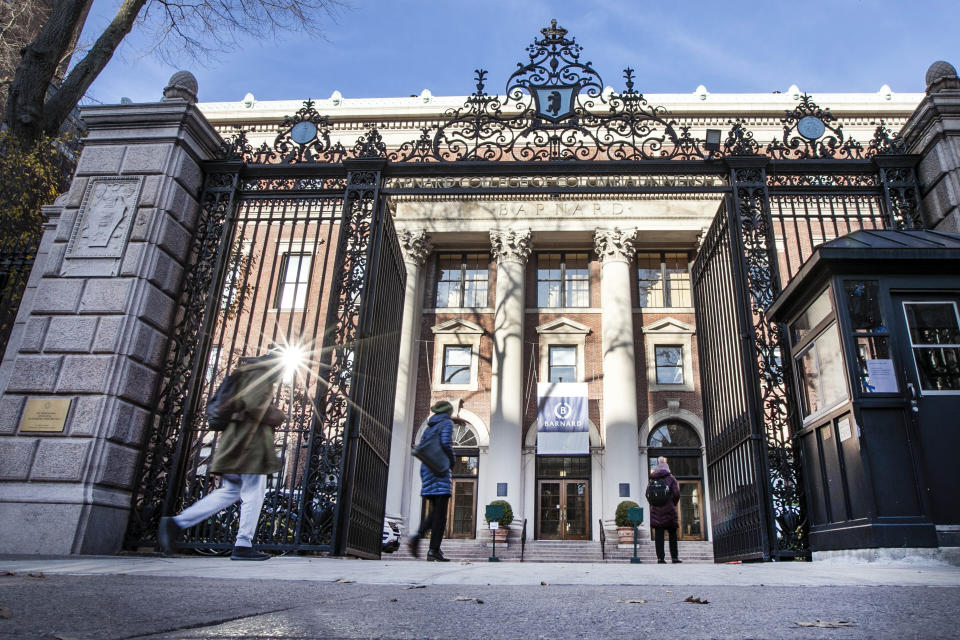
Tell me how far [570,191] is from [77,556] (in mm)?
6807

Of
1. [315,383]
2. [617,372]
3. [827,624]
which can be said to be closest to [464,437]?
[617,372]

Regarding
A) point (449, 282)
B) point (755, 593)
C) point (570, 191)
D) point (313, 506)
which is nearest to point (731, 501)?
A: point (570, 191)

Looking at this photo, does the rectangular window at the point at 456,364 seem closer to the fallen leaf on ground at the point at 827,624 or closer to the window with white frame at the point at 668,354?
the window with white frame at the point at 668,354

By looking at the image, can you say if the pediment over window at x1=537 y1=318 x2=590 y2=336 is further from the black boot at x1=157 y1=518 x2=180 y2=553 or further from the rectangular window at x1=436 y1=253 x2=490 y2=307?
the black boot at x1=157 y1=518 x2=180 y2=553

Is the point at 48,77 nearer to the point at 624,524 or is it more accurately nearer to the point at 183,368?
the point at 183,368

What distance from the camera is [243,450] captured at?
6.25 m

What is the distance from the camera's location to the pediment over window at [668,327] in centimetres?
2575

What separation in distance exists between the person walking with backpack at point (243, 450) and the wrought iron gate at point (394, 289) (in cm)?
146

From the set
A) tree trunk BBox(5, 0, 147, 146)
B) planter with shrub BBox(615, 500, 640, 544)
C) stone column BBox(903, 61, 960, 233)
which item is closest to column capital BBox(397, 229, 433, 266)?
planter with shrub BBox(615, 500, 640, 544)

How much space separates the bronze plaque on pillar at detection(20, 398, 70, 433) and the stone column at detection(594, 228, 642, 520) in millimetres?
18325

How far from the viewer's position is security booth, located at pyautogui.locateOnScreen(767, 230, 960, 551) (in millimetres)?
6020

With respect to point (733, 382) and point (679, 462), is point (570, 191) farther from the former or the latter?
point (679, 462)

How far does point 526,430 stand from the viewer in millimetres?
25344

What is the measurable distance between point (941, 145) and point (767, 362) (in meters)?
3.60
